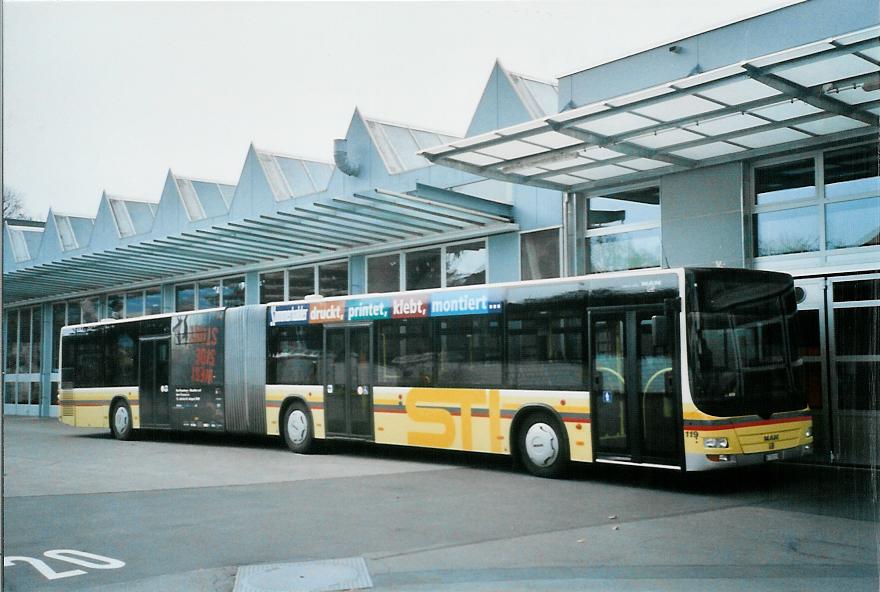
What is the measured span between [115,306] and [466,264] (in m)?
19.4

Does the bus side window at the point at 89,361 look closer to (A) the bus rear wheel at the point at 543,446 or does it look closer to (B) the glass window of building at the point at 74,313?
(B) the glass window of building at the point at 74,313

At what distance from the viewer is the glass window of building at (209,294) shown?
30375mm

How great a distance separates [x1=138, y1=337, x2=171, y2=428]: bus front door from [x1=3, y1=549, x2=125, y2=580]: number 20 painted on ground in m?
13.1

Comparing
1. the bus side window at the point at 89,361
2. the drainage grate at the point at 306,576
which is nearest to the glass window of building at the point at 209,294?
the bus side window at the point at 89,361

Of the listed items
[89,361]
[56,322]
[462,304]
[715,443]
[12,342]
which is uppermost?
[56,322]

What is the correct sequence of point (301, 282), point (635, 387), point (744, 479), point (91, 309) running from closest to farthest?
point (635, 387) < point (744, 479) < point (301, 282) < point (91, 309)

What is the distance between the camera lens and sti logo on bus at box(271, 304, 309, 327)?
18.0 m

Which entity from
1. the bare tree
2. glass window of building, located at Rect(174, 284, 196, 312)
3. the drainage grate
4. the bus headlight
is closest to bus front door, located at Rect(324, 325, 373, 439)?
the bus headlight

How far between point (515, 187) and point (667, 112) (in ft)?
22.3

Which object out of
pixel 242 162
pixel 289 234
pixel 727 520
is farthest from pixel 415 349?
pixel 242 162

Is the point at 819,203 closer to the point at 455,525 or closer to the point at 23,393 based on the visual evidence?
the point at 455,525

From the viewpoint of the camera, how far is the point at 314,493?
38.4ft

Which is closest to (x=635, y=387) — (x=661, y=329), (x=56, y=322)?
(x=661, y=329)

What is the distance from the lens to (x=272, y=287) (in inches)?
1104
